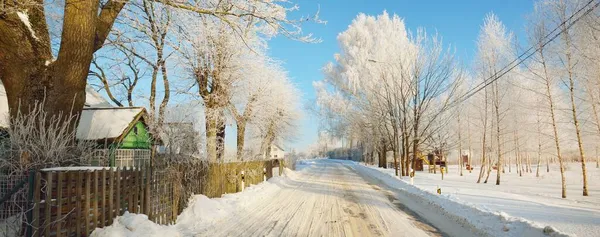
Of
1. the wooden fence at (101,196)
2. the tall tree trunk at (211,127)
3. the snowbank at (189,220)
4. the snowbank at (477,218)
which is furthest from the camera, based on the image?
the tall tree trunk at (211,127)

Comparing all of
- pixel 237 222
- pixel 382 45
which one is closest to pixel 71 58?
pixel 237 222

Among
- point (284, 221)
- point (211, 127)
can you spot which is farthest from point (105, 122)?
point (284, 221)

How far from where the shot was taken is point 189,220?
28.8 ft

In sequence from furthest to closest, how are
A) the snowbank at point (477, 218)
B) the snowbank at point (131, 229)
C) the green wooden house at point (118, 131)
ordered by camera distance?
1. the green wooden house at point (118, 131)
2. the snowbank at point (477, 218)
3. the snowbank at point (131, 229)


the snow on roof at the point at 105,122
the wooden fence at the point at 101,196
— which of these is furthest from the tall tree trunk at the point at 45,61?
the snow on roof at the point at 105,122

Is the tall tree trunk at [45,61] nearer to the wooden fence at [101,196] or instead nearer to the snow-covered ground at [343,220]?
the wooden fence at [101,196]

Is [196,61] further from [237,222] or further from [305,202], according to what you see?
[237,222]

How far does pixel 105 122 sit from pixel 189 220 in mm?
9639

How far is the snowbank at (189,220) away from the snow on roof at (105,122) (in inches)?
240

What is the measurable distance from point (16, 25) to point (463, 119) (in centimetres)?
3781

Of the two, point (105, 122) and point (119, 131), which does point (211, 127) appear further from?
point (105, 122)

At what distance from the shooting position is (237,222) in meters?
8.81

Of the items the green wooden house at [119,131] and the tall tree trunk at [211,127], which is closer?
the green wooden house at [119,131]

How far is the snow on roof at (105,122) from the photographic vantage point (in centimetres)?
1541
